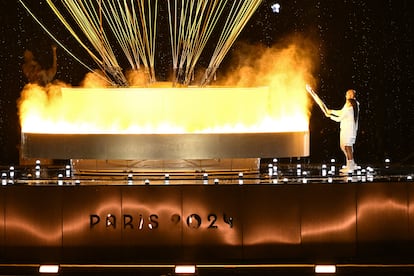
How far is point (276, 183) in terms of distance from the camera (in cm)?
1476

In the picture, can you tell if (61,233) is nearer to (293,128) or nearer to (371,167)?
(293,128)

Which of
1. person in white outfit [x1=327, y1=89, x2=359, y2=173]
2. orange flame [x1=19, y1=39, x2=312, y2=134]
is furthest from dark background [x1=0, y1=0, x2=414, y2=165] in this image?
person in white outfit [x1=327, y1=89, x2=359, y2=173]

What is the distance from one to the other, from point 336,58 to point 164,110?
28.9 ft

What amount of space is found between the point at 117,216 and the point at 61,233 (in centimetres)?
78

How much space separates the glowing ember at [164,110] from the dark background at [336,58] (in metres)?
7.29

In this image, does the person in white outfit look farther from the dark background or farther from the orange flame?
the dark background

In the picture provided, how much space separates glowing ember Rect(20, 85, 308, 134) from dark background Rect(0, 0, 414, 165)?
Result: 23.9 feet

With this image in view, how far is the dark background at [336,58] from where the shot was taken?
24656 mm

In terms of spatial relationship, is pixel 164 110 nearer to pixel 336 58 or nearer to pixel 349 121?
pixel 349 121

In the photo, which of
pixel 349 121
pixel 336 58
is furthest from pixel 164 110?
pixel 336 58

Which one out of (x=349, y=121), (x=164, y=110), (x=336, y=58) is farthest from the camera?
(x=336, y=58)

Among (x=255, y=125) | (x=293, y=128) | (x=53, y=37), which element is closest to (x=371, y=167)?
(x=293, y=128)

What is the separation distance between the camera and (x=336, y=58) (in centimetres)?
2484

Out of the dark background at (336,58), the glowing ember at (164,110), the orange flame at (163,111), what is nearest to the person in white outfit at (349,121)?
the orange flame at (163,111)
